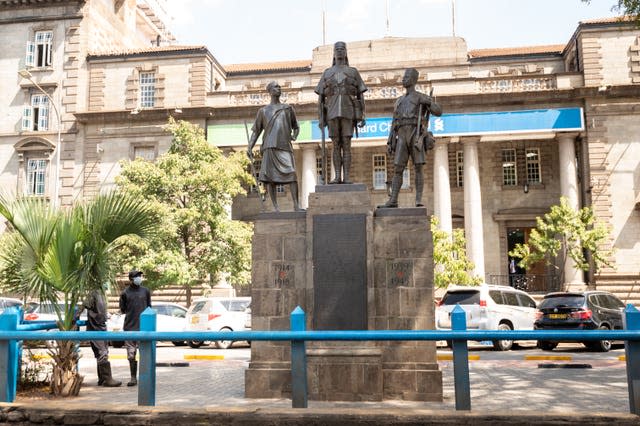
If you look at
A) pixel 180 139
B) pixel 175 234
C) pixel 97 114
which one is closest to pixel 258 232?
pixel 175 234

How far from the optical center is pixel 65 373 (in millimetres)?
8758

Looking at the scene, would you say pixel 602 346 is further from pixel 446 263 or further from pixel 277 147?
pixel 277 147

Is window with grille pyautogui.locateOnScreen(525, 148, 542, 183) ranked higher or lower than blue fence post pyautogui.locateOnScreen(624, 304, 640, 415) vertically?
higher

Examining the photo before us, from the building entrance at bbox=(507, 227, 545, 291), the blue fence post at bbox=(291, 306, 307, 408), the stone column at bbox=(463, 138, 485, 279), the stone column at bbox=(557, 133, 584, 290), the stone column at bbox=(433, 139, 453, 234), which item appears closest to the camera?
the blue fence post at bbox=(291, 306, 307, 408)

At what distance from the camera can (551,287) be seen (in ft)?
109

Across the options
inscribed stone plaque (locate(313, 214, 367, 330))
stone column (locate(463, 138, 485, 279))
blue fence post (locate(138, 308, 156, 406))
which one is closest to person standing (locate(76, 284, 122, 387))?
blue fence post (locate(138, 308, 156, 406))

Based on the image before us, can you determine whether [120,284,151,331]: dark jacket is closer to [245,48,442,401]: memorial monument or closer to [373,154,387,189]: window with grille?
[245,48,442,401]: memorial monument

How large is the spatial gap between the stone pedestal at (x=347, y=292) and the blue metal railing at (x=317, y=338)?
2.40 m

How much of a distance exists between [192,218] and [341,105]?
18.5 m

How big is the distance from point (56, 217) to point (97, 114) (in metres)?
30.6

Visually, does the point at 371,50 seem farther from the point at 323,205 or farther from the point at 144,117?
the point at 323,205

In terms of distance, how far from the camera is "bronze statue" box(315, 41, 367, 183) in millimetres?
10125

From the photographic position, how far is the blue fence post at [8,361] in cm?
670

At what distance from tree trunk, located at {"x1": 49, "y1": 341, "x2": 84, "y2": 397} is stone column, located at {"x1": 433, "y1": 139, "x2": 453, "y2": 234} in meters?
26.4
